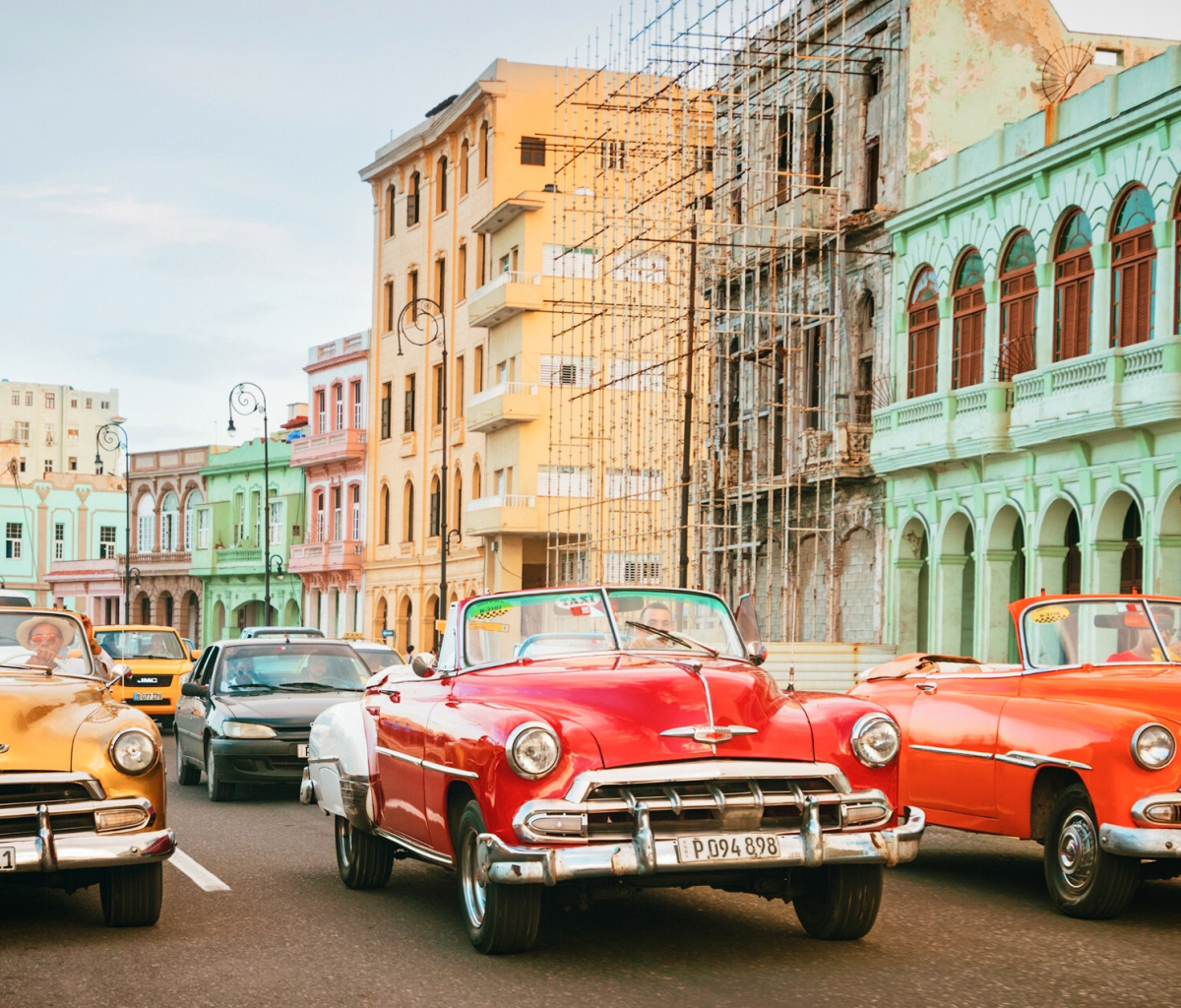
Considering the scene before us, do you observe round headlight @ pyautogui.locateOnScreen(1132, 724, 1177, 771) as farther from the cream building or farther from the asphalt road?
the cream building

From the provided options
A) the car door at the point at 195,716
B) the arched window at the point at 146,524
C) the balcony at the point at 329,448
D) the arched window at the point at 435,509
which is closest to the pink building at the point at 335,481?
the balcony at the point at 329,448

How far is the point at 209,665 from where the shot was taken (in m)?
18.6

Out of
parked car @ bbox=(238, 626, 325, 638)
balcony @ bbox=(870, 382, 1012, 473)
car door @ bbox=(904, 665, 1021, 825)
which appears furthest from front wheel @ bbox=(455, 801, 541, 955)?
balcony @ bbox=(870, 382, 1012, 473)

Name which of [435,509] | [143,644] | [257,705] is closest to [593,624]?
[257,705]

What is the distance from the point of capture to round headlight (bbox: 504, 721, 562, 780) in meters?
7.75

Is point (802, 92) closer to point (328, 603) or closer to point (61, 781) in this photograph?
point (61, 781)

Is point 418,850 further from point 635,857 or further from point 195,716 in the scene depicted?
point 195,716

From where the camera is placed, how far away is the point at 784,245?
125 ft

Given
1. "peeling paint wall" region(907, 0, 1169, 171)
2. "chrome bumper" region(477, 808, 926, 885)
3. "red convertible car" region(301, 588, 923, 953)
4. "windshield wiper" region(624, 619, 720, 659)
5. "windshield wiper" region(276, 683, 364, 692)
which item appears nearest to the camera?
"chrome bumper" region(477, 808, 926, 885)

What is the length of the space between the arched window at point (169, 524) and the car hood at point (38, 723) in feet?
262

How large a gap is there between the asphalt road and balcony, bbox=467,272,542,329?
4351 cm

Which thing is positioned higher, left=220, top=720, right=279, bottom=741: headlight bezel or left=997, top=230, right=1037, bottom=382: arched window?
left=997, top=230, right=1037, bottom=382: arched window

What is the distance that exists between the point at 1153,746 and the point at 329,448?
6219cm

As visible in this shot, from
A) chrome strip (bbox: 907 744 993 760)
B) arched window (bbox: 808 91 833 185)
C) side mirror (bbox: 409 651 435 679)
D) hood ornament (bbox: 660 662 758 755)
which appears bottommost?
chrome strip (bbox: 907 744 993 760)
